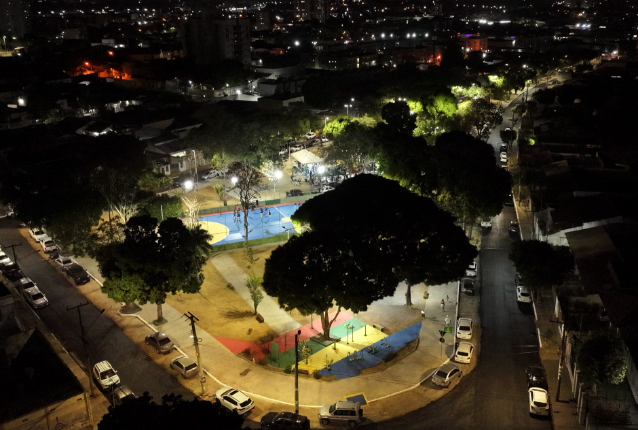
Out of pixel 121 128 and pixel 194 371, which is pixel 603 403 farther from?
pixel 121 128

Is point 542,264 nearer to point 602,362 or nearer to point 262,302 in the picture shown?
point 602,362

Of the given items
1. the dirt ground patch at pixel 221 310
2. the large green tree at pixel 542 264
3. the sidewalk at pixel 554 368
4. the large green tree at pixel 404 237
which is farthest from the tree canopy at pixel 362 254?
the sidewalk at pixel 554 368

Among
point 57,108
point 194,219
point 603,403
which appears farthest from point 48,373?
point 57,108

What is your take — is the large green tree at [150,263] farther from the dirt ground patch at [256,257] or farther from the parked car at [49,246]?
the parked car at [49,246]

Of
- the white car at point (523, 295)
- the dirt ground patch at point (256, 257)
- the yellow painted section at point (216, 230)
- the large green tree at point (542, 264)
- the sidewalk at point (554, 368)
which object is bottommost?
the dirt ground patch at point (256, 257)

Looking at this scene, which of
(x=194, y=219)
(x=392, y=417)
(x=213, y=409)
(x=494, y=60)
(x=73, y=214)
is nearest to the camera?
(x=213, y=409)
